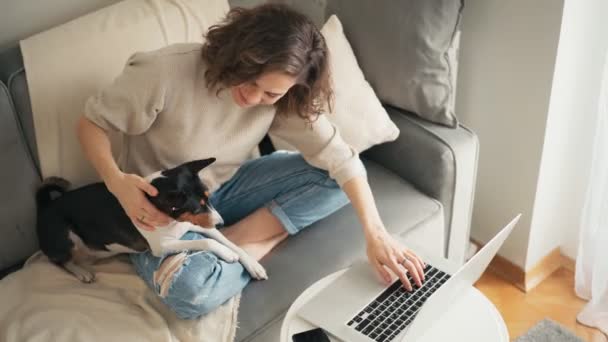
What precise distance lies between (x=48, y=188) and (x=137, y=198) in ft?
1.24

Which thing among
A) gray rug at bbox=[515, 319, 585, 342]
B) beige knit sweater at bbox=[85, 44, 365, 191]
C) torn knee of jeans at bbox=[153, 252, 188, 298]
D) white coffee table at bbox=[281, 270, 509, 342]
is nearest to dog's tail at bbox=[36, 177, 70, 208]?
beige knit sweater at bbox=[85, 44, 365, 191]

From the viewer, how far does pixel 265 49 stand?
1.27 metres

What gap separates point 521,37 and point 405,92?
1.11 ft

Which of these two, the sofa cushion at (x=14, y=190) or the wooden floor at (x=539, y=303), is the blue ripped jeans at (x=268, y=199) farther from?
the wooden floor at (x=539, y=303)

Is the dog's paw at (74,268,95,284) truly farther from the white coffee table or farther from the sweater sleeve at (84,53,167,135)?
the white coffee table

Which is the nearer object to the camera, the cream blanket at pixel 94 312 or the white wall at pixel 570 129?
the cream blanket at pixel 94 312

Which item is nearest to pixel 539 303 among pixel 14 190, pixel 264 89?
pixel 264 89

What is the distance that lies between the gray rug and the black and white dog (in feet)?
2.74

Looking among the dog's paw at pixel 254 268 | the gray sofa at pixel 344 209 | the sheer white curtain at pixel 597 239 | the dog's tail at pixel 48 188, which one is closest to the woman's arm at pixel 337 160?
the gray sofa at pixel 344 209

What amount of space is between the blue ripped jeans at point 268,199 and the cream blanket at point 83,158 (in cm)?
6

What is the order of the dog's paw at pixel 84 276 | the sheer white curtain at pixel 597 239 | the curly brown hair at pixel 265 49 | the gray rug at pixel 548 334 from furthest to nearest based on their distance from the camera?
the gray rug at pixel 548 334
the sheer white curtain at pixel 597 239
the dog's paw at pixel 84 276
the curly brown hair at pixel 265 49

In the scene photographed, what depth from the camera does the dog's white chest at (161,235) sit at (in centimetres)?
141

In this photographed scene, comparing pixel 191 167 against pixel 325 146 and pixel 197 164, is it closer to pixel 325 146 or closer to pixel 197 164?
pixel 197 164

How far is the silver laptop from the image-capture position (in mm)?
1139
